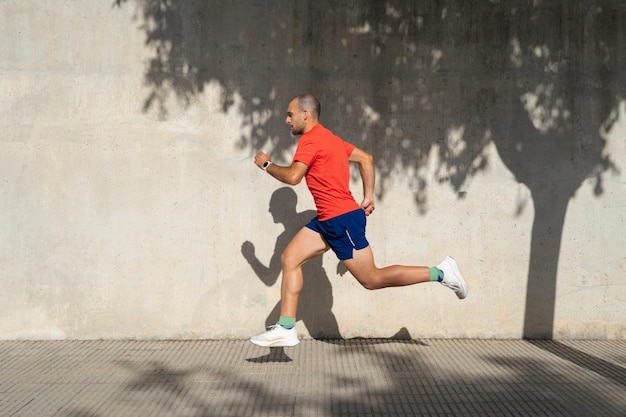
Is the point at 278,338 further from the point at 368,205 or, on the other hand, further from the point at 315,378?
the point at 368,205

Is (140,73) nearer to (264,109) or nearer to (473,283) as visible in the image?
(264,109)

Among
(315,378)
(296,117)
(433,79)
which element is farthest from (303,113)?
(315,378)

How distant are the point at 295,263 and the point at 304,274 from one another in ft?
3.17

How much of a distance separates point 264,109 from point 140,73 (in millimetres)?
1059

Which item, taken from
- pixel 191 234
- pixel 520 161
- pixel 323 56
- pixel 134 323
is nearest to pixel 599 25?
pixel 520 161

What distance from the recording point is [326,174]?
577 centimetres

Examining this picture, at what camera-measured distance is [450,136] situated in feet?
22.2

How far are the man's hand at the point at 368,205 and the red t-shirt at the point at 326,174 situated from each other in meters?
A: 0.35

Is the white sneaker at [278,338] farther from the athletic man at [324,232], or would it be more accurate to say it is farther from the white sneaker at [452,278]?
the white sneaker at [452,278]

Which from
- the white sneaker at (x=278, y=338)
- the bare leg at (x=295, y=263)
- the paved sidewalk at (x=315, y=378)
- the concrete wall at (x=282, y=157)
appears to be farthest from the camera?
the concrete wall at (x=282, y=157)

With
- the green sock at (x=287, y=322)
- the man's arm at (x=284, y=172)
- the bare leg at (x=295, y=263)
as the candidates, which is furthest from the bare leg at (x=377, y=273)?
the man's arm at (x=284, y=172)

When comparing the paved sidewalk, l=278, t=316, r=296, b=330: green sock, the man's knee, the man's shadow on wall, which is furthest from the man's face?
the paved sidewalk

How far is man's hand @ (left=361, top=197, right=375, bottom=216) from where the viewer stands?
6203 millimetres

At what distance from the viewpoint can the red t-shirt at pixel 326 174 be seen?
5.75m
